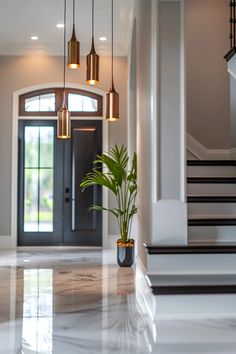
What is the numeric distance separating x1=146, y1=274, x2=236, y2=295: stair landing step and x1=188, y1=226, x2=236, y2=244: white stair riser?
481 mm

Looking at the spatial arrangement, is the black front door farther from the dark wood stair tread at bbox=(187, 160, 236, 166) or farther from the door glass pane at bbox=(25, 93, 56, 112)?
the dark wood stair tread at bbox=(187, 160, 236, 166)

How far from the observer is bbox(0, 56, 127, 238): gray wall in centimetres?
786

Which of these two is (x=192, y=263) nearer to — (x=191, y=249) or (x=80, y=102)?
(x=191, y=249)

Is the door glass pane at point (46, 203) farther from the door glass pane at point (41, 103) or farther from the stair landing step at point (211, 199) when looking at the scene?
the stair landing step at point (211, 199)

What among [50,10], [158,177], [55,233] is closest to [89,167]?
[55,233]

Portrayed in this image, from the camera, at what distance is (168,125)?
3758 millimetres

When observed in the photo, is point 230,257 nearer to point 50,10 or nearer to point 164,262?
point 164,262

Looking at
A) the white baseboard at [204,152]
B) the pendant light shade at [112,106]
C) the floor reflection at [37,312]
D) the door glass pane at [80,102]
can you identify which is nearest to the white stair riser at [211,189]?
the white baseboard at [204,152]

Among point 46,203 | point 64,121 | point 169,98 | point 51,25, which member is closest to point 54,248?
point 46,203

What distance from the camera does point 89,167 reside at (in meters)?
7.96

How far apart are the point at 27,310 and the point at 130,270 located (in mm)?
2089

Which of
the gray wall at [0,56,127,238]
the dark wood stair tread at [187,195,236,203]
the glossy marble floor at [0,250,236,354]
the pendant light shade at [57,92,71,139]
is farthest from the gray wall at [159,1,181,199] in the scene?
the gray wall at [0,56,127,238]

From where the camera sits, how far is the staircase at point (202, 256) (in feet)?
11.4

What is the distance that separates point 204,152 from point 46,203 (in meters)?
3.18
